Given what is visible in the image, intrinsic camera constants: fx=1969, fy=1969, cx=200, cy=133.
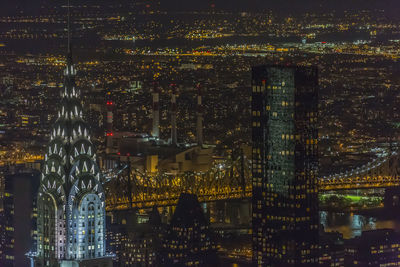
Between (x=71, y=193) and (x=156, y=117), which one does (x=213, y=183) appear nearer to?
(x=156, y=117)

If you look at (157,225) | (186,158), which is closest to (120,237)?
(157,225)

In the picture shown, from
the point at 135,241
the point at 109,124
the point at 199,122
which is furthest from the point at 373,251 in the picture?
the point at 199,122

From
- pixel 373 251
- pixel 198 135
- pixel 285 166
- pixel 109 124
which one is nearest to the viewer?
pixel 285 166

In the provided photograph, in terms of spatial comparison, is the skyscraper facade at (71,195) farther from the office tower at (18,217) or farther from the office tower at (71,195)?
the office tower at (18,217)

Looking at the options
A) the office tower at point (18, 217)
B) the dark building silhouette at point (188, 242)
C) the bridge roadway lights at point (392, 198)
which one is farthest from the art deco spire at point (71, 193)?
the bridge roadway lights at point (392, 198)

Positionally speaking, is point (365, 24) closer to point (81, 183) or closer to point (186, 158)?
point (186, 158)

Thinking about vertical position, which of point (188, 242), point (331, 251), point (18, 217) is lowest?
point (331, 251)

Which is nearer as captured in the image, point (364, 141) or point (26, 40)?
point (26, 40)
